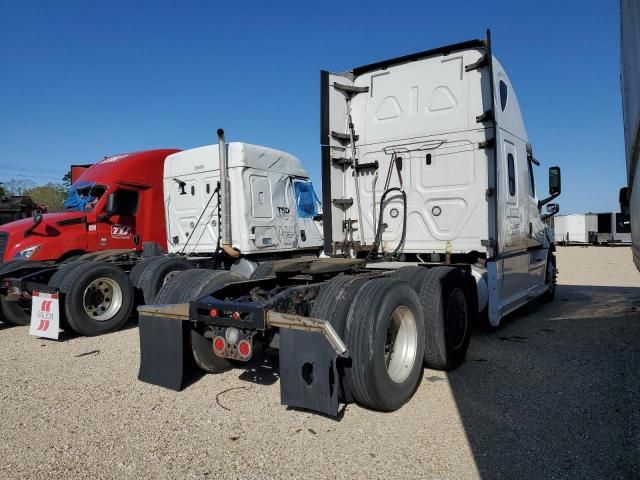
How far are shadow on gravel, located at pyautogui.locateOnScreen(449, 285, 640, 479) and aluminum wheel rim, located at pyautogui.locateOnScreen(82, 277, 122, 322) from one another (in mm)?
4772

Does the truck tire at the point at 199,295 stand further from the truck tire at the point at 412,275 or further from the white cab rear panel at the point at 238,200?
the white cab rear panel at the point at 238,200

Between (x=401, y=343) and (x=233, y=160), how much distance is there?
4.92m

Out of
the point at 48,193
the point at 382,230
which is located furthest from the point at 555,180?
the point at 48,193

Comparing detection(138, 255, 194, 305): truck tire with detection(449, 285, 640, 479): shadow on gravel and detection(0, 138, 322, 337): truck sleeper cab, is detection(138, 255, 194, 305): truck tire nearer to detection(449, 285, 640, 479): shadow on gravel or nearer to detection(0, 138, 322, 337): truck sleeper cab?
detection(0, 138, 322, 337): truck sleeper cab

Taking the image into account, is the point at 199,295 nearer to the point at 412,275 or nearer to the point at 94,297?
the point at 412,275

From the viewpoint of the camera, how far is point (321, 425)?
347 cm

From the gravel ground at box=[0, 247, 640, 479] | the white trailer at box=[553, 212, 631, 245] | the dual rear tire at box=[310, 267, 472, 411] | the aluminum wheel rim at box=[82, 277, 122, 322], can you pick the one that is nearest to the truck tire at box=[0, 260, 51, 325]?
the aluminum wheel rim at box=[82, 277, 122, 322]

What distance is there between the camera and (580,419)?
3.48 metres

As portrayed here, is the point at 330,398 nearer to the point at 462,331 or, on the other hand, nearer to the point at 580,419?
the point at 580,419

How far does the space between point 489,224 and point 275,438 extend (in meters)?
3.68

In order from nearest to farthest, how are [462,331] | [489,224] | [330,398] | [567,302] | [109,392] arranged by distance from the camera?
[330,398] → [109,392] → [462,331] → [489,224] → [567,302]

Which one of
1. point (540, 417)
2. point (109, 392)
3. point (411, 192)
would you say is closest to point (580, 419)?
point (540, 417)

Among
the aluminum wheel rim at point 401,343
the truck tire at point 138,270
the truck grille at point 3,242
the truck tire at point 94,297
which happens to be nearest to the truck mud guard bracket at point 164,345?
the aluminum wheel rim at point 401,343

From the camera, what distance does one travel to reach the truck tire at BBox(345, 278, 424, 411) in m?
3.42
